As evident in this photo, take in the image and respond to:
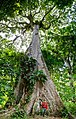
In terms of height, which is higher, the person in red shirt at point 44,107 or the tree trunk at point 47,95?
the tree trunk at point 47,95

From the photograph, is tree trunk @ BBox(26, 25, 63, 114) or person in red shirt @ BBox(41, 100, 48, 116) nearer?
person in red shirt @ BBox(41, 100, 48, 116)

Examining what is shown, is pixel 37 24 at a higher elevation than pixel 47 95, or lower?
higher

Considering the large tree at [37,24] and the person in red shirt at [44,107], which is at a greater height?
the large tree at [37,24]

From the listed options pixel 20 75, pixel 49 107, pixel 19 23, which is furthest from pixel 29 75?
pixel 19 23

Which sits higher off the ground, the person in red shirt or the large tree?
the large tree

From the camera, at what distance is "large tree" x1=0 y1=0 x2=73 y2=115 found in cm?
703

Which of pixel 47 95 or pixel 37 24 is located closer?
pixel 47 95

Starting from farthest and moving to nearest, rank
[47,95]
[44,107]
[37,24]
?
[37,24] → [47,95] → [44,107]

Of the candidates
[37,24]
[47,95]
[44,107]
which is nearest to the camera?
[44,107]

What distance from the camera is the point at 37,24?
11.6 meters

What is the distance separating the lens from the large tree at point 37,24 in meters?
7.03

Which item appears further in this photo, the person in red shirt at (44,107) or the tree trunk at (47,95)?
the tree trunk at (47,95)

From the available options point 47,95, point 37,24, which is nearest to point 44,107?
point 47,95

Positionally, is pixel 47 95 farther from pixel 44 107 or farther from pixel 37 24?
pixel 37 24
